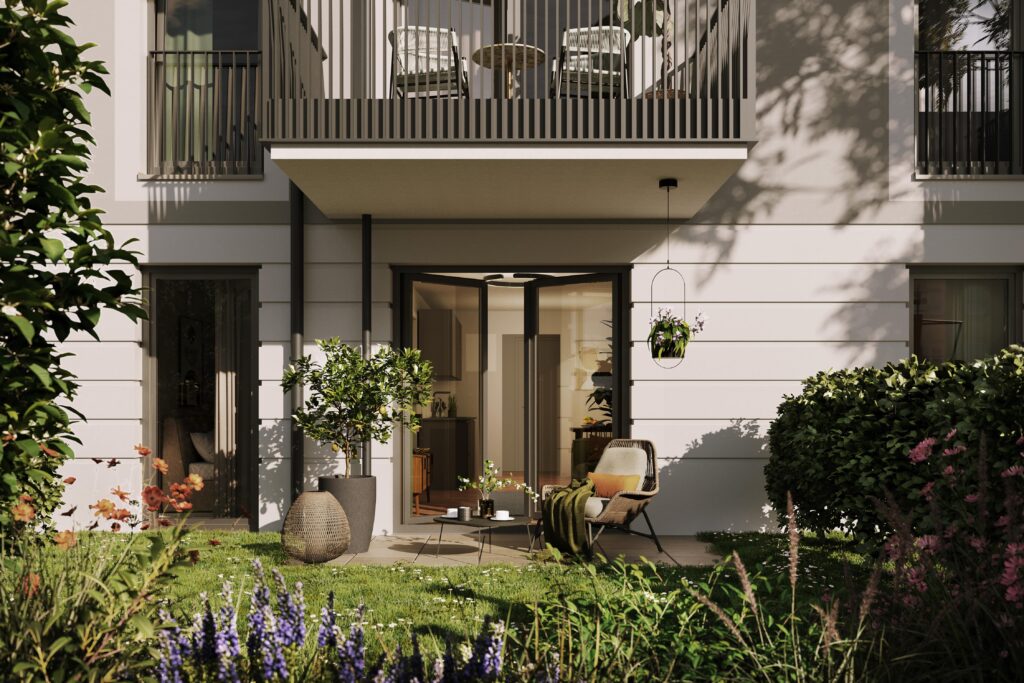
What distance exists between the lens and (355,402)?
6.40 meters

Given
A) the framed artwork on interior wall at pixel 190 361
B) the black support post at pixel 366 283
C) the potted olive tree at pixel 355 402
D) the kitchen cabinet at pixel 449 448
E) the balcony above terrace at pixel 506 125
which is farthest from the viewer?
the kitchen cabinet at pixel 449 448

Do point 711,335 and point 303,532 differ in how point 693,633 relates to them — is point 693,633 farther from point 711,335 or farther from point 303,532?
point 711,335

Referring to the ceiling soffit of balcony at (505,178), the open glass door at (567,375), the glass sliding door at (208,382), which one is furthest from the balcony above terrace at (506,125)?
the glass sliding door at (208,382)

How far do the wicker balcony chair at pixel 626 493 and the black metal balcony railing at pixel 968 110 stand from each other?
365 centimetres

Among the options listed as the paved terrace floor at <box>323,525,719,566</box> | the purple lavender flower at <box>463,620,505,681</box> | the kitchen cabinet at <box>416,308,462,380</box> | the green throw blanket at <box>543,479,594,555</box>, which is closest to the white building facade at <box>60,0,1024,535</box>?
the kitchen cabinet at <box>416,308,462,380</box>

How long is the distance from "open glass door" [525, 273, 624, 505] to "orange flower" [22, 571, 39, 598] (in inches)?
219

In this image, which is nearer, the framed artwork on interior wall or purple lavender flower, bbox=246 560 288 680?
purple lavender flower, bbox=246 560 288 680

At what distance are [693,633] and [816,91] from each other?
584 cm

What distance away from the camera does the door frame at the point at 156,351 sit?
743cm

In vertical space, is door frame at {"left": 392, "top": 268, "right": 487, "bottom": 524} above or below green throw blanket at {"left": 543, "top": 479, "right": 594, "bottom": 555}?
above

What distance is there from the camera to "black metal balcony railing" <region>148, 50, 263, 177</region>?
7488 millimetres

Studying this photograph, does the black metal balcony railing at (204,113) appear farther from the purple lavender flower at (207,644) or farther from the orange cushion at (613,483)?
the purple lavender flower at (207,644)

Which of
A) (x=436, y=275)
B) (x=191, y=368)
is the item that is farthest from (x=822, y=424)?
(x=191, y=368)

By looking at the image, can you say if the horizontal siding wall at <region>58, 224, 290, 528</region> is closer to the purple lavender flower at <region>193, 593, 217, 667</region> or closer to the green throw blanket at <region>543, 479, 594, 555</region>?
the green throw blanket at <region>543, 479, 594, 555</region>
